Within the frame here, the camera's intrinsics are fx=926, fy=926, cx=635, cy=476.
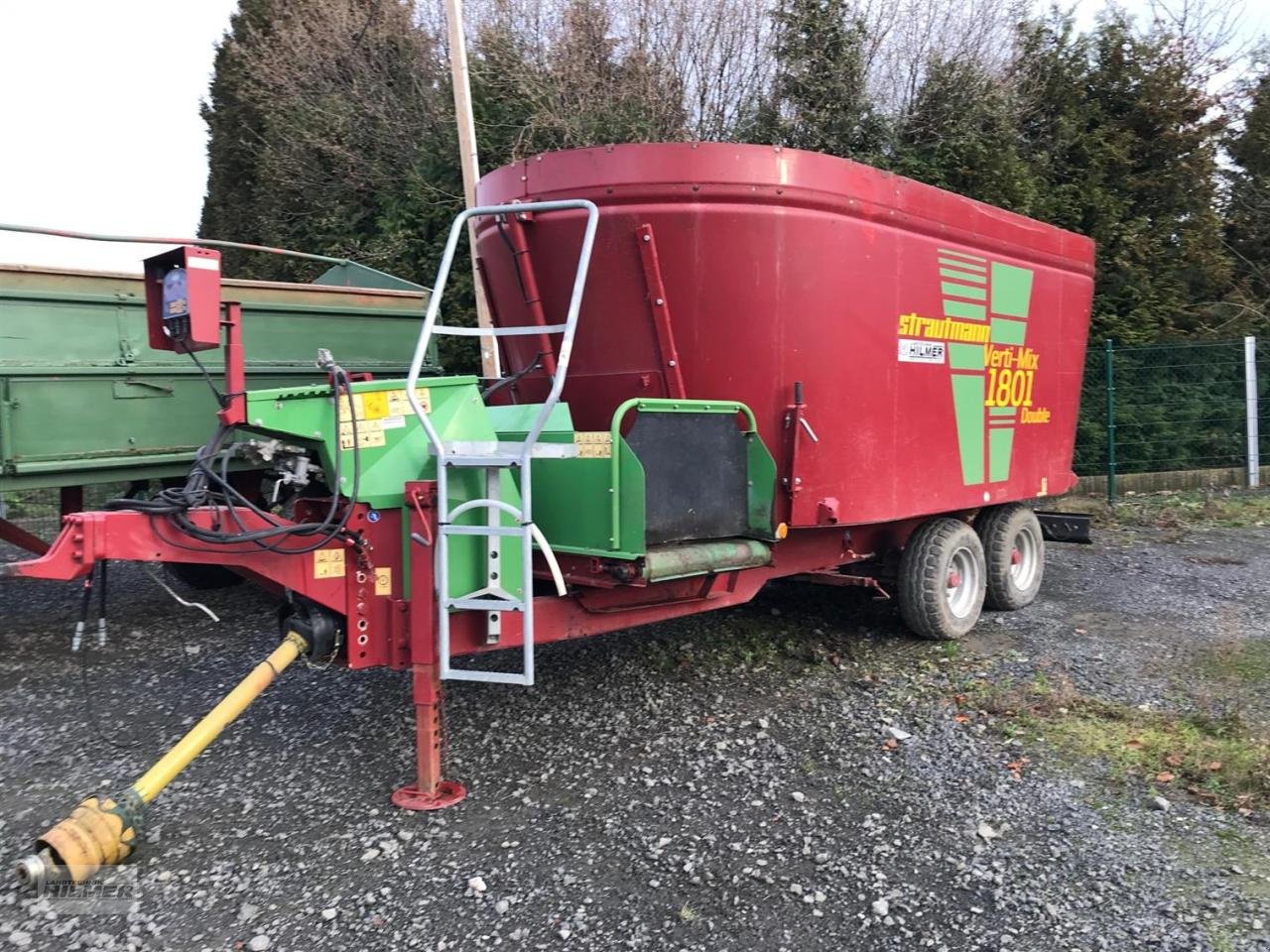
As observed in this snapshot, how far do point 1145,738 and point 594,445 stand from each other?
2.74 meters

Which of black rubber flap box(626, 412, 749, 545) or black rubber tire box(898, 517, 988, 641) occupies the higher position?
black rubber flap box(626, 412, 749, 545)

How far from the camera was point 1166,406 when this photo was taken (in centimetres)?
1103

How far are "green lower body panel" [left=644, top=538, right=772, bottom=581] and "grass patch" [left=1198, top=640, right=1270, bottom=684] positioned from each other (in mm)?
2609

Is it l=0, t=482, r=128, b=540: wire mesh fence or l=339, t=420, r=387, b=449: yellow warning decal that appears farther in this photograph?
l=0, t=482, r=128, b=540: wire mesh fence

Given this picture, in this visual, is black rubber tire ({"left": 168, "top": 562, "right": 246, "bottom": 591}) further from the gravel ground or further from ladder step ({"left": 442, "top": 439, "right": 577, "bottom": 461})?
ladder step ({"left": 442, "top": 439, "right": 577, "bottom": 461})

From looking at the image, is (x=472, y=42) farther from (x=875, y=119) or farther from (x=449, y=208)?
(x=875, y=119)

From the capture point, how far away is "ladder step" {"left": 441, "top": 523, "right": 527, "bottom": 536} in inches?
129

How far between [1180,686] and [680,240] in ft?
11.2

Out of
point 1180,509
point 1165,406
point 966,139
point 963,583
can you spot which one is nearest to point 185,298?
point 963,583

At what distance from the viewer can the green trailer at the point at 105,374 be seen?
502 centimetres

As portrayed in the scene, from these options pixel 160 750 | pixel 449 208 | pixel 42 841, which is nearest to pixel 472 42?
pixel 449 208

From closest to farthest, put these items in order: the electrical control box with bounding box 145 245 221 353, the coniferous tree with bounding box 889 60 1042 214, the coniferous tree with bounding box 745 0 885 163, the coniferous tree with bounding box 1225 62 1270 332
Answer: the electrical control box with bounding box 145 245 221 353 < the coniferous tree with bounding box 889 60 1042 214 < the coniferous tree with bounding box 745 0 885 163 < the coniferous tree with bounding box 1225 62 1270 332

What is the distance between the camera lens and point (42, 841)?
2973 mm

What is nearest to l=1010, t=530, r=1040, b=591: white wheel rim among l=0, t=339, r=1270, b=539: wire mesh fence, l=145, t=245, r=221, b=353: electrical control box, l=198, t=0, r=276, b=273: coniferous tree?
l=0, t=339, r=1270, b=539: wire mesh fence
